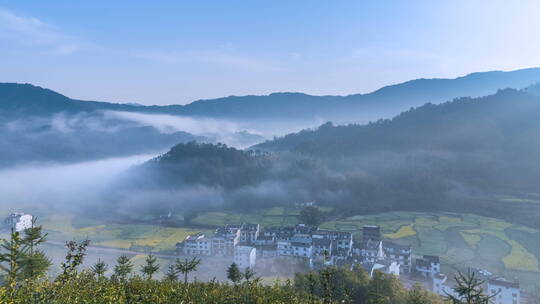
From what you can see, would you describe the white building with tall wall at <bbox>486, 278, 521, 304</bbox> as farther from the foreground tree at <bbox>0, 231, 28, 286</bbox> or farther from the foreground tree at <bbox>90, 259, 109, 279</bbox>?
the foreground tree at <bbox>0, 231, 28, 286</bbox>

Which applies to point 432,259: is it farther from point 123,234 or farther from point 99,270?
point 123,234

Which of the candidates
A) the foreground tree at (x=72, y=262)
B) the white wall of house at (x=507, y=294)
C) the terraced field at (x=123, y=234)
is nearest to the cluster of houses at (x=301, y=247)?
the terraced field at (x=123, y=234)

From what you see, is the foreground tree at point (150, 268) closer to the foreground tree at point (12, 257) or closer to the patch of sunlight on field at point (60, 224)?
the foreground tree at point (12, 257)

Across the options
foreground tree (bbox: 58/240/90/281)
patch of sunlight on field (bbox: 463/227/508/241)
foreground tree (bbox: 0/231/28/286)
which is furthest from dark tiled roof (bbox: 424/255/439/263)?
foreground tree (bbox: 0/231/28/286)

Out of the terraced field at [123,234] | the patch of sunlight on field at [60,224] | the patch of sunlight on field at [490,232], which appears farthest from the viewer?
the patch of sunlight on field at [60,224]

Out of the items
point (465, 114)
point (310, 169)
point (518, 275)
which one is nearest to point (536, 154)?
point (465, 114)

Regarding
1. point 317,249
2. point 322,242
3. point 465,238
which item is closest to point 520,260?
point 465,238
